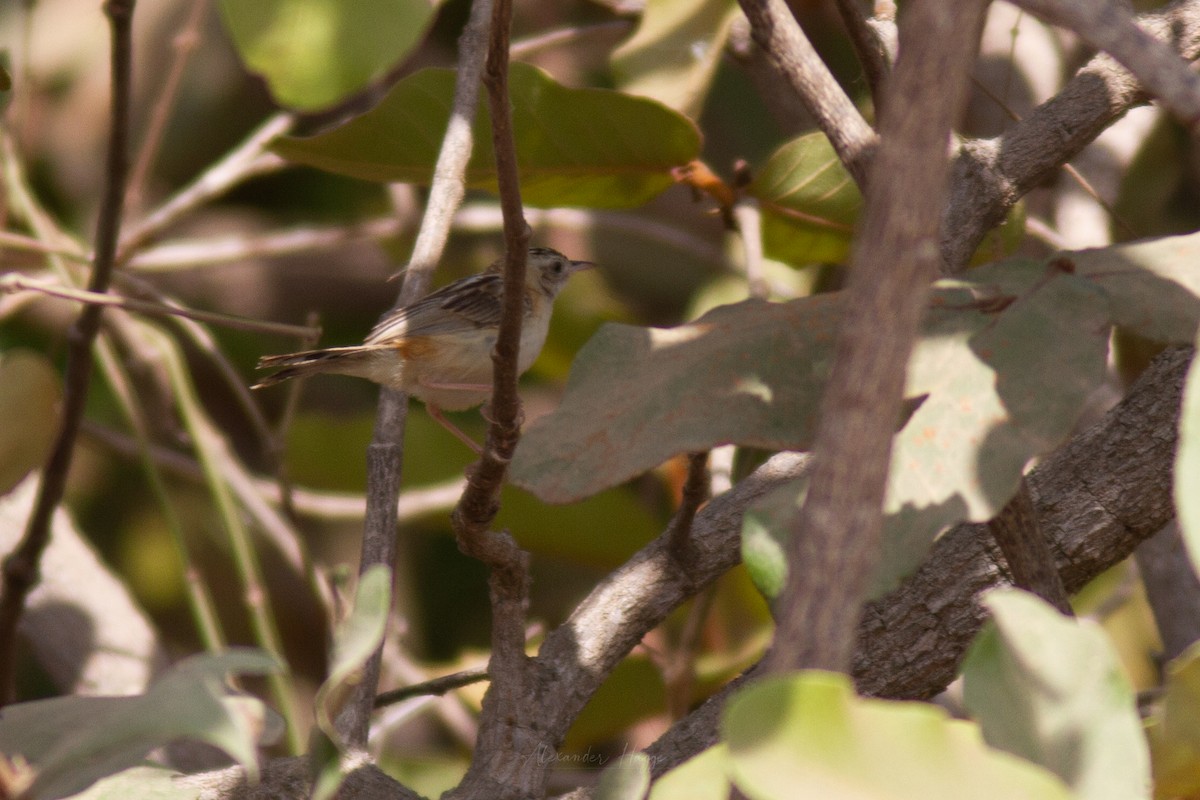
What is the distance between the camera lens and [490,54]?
122 centimetres

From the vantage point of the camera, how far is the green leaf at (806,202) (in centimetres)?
240

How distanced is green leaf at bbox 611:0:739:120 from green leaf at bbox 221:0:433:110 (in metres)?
0.71

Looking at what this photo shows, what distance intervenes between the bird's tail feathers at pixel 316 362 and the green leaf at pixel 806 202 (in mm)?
1135

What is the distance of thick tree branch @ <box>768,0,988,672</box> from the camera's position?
0.78 meters

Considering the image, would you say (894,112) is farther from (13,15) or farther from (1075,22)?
A: (13,15)

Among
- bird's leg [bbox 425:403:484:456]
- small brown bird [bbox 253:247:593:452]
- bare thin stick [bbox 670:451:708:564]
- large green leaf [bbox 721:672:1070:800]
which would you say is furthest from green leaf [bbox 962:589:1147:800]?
bird's leg [bbox 425:403:484:456]

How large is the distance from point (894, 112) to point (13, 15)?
3.25 meters

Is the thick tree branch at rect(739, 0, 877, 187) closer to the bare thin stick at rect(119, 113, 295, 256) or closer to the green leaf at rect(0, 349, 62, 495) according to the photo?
the green leaf at rect(0, 349, 62, 495)

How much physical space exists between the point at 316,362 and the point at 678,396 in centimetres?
220

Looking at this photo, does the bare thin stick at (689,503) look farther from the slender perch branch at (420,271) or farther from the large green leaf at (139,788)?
the large green leaf at (139,788)

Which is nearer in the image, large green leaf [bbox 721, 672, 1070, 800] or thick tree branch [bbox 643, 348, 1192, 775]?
large green leaf [bbox 721, 672, 1070, 800]

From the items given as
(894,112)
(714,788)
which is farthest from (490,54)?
(714,788)

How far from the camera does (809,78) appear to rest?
1549 mm

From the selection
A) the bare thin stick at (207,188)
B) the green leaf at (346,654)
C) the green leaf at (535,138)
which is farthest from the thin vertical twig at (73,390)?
the green leaf at (346,654)
